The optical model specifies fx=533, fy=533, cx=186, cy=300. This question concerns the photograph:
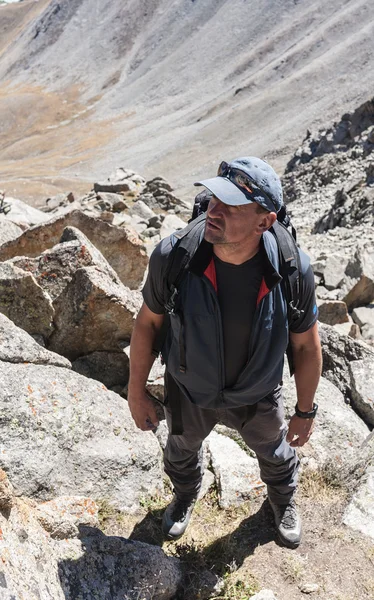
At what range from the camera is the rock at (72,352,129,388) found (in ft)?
21.1

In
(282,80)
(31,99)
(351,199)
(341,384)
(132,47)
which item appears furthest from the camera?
(132,47)

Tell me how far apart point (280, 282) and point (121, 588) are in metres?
2.42

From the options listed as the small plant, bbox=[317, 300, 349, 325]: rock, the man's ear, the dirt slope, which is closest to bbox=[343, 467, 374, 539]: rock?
the small plant

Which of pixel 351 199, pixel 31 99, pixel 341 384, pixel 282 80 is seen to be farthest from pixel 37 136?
pixel 341 384

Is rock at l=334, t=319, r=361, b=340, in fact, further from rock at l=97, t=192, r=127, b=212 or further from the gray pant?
rock at l=97, t=192, r=127, b=212

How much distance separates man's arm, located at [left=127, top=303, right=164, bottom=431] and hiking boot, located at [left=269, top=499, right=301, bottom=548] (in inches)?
58.6

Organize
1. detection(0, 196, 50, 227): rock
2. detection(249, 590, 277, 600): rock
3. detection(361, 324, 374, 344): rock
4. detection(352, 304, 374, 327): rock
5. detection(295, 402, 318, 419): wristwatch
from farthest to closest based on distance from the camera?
1. detection(0, 196, 50, 227): rock
2. detection(352, 304, 374, 327): rock
3. detection(361, 324, 374, 344): rock
4. detection(295, 402, 318, 419): wristwatch
5. detection(249, 590, 277, 600): rock

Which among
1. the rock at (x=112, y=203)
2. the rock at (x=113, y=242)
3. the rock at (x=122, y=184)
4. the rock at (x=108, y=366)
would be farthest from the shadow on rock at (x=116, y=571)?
the rock at (x=122, y=184)

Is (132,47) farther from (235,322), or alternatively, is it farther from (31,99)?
(235,322)

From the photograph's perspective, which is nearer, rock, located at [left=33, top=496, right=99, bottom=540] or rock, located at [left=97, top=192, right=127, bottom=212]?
rock, located at [left=33, top=496, right=99, bottom=540]

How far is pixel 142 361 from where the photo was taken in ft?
13.6

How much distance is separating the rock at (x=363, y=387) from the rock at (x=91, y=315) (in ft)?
9.16

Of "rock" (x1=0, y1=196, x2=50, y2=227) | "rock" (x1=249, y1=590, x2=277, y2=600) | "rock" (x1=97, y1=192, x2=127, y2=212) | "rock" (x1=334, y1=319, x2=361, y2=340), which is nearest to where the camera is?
"rock" (x1=249, y1=590, x2=277, y2=600)

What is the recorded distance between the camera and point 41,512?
3867 mm
